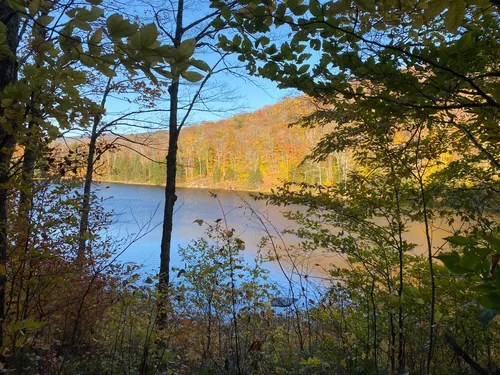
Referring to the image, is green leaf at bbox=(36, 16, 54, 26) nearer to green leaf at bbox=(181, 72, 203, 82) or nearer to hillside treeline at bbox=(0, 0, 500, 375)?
hillside treeline at bbox=(0, 0, 500, 375)

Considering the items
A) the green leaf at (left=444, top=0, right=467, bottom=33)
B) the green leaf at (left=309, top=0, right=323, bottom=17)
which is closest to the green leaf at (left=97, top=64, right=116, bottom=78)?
the green leaf at (left=309, top=0, right=323, bottom=17)

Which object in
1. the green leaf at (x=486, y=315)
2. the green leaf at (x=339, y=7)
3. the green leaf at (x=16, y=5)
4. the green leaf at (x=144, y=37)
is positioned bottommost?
the green leaf at (x=486, y=315)

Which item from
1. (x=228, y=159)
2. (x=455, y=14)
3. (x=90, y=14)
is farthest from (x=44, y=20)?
(x=228, y=159)

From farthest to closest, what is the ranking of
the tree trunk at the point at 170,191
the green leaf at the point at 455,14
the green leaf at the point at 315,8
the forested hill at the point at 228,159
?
the forested hill at the point at 228,159
the tree trunk at the point at 170,191
the green leaf at the point at 315,8
the green leaf at the point at 455,14

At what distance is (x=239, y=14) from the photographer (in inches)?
39.4

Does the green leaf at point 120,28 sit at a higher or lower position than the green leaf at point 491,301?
higher

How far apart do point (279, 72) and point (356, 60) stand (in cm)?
31

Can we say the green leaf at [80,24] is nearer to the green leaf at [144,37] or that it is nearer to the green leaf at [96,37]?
the green leaf at [96,37]

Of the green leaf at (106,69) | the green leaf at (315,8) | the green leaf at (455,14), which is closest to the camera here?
the green leaf at (455,14)

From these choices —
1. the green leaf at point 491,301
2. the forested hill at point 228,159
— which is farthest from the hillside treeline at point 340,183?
the forested hill at point 228,159

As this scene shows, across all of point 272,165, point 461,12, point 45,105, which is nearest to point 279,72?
point 461,12

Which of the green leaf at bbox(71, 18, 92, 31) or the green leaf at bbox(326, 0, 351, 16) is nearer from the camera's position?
the green leaf at bbox(71, 18, 92, 31)

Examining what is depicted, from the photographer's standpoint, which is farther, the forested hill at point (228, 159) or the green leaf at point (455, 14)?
the forested hill at point (228, 159)

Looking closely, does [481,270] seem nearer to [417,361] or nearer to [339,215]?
[339,215]
